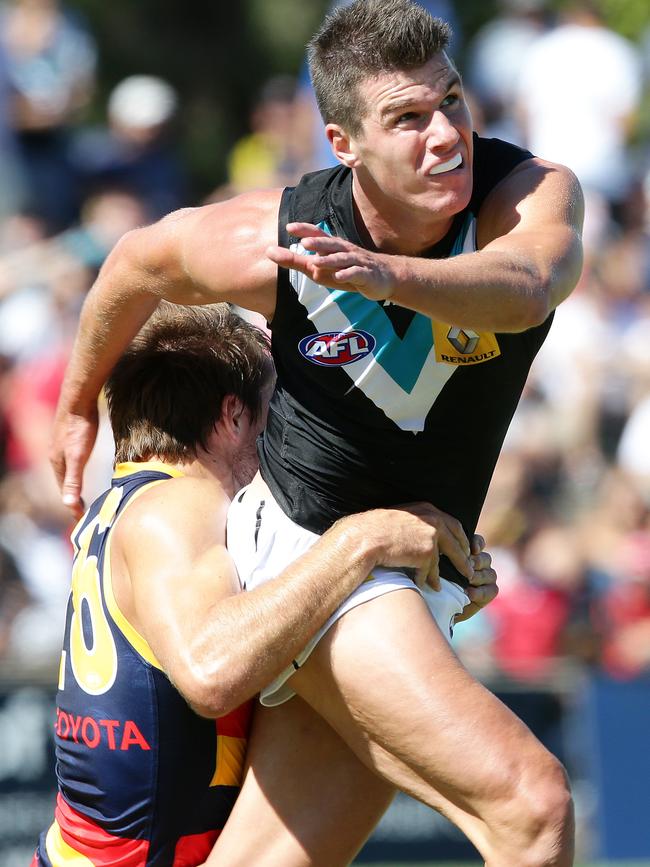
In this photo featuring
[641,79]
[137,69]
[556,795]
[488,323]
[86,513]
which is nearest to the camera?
[488,323]

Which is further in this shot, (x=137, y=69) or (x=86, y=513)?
(x=137, y=69)

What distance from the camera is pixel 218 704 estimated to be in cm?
322

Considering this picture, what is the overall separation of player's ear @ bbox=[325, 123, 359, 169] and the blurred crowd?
4.04m

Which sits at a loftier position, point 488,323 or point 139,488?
point 488,323

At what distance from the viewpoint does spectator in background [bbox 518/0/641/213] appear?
30.8 feet

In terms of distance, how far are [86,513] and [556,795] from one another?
1576mm

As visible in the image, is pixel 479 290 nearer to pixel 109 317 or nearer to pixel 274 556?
pixel 274 556

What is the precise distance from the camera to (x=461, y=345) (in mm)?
3139

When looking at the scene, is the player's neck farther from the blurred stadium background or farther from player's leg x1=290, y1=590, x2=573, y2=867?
the blurred stadium background

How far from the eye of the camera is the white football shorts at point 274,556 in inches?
133

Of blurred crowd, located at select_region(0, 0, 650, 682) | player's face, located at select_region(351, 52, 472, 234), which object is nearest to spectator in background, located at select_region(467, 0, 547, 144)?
blurred crowd, located at select_region(0, 0, 650, 682)

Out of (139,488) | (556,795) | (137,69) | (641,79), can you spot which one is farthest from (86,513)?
(137,69)

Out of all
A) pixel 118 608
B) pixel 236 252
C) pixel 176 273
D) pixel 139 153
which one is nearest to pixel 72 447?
pixel 118 608

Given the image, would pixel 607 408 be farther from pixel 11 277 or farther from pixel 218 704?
pixel 218 704
